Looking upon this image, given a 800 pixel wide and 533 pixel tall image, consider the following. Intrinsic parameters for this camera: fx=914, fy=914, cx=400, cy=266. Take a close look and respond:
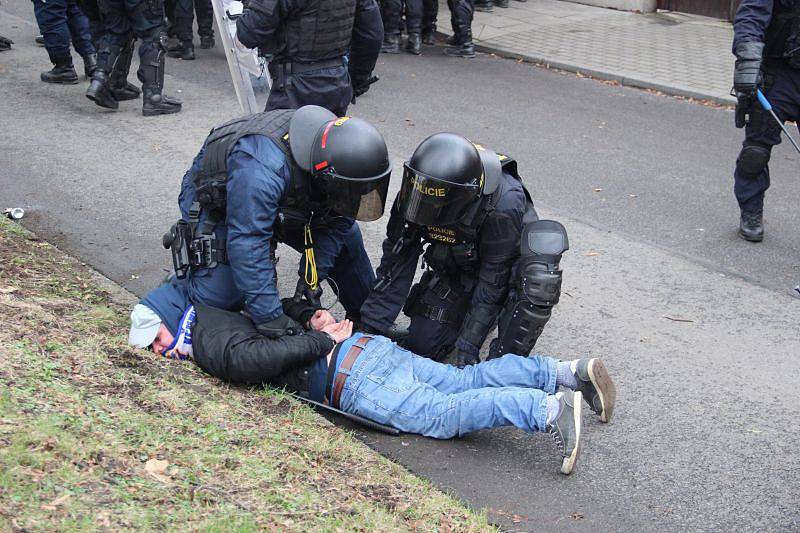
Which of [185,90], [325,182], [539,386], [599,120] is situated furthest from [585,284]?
[185,90]

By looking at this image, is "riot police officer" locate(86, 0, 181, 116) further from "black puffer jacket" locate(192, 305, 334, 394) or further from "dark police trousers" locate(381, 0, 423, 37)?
"black puffer jacket" locate(192, 305, 334, 394)

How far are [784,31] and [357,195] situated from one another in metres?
3.37

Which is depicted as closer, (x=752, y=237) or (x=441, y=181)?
(x=441, y=181)

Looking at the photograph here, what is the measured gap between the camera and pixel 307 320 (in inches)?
167

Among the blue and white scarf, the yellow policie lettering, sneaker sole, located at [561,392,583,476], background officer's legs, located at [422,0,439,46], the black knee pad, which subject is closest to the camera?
sneaker sole, located at [561,392,583,476]

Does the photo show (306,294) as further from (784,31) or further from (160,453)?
(784,31)

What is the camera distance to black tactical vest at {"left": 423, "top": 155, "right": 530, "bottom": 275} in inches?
164

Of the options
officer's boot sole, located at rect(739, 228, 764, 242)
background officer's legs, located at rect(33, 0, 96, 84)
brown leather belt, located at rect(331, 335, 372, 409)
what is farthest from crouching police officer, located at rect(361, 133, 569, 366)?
background officer's legs, located at rect(33, 0, 96, 84)

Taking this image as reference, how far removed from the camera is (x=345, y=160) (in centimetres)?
380

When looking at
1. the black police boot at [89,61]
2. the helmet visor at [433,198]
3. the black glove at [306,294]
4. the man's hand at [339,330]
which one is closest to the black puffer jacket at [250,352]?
the man's hand at [339,330]

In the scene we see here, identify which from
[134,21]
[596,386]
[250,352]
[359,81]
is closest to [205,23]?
[134,21]

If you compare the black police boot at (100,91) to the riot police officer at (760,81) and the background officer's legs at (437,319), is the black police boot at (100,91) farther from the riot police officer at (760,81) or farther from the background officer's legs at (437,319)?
the riot police officer at (760,81)

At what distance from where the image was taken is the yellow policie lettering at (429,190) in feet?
12.8

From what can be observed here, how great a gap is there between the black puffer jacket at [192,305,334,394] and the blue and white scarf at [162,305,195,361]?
0.12 feet
